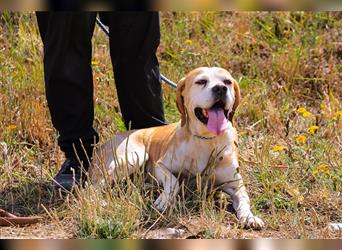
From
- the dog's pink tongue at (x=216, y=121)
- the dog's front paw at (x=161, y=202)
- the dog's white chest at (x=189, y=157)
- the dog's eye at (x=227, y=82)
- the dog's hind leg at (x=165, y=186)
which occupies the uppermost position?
the dog's eye at (x=227, y=82)

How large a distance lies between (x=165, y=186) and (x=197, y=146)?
288 millimetres

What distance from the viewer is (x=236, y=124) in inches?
200

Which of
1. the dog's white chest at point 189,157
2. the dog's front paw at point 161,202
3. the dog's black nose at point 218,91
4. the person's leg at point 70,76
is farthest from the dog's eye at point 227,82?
the person's leg at point 70,76

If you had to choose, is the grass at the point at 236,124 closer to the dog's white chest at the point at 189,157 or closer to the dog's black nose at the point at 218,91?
the dog's white chest at the point at 189,157

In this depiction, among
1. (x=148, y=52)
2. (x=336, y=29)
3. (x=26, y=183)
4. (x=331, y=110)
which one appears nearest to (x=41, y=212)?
(x=26, y=183)

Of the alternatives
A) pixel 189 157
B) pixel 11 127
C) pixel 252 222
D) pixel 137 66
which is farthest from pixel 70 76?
pixel 252 222

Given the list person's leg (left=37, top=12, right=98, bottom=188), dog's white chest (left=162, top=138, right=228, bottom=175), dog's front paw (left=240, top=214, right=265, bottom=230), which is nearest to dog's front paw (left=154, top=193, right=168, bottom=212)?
dog's white chest (left=162, top=138, right=228, bottom=175)

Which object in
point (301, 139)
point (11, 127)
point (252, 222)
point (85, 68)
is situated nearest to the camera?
point (252, 222)

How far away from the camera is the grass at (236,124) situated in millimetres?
3512

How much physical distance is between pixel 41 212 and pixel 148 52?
1142 mm

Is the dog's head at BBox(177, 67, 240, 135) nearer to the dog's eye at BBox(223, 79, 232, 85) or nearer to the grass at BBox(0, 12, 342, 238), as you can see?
the dog's eye at BBox(223, 79, 232, 85)

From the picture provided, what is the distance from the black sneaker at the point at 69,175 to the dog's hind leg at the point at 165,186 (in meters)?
0.42

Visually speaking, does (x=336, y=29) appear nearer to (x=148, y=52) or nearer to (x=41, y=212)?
(x=148, y=52)

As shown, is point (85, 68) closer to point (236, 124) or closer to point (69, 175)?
point (69, 175)
